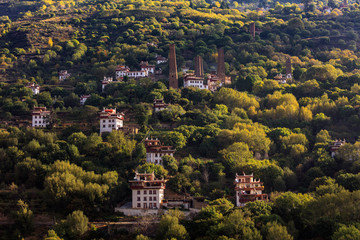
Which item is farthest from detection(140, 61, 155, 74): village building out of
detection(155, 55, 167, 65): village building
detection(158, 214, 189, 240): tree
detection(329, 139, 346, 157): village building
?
detection(158, 214, 189, 240): tree

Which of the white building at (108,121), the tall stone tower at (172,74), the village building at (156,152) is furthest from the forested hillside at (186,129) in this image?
the tall stone tower at (172,74)

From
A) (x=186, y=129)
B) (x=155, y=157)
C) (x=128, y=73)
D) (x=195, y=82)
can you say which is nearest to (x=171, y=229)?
(x=155, y=157)

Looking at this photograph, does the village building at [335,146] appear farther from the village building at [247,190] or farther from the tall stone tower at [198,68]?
the tall stone tower at [198,68]

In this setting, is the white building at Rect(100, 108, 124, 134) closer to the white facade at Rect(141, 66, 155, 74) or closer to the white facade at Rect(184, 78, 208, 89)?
the white facade at Rect(184, 78, 208, 89)

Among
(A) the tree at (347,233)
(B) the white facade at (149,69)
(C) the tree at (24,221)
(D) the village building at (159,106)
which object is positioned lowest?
(C) the tree at (24,221)

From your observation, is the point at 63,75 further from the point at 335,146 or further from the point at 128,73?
the point at 335,146
